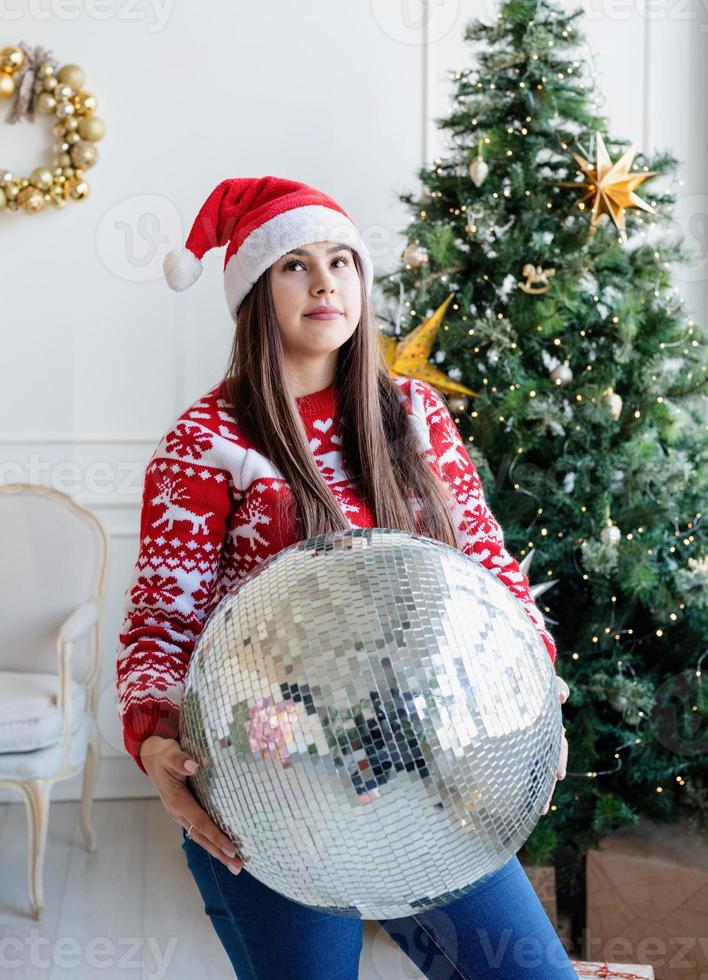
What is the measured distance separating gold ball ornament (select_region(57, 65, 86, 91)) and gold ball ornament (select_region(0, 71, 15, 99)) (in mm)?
139

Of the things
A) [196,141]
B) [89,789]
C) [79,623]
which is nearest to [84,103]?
[196,141]

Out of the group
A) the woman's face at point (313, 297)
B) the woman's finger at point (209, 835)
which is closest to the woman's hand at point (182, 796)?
the woman's finger at point (209, 835)

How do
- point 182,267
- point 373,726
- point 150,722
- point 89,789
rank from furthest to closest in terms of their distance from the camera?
point 89,789
point 182,267
point 150,722
point 373,726

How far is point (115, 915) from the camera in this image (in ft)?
8.38

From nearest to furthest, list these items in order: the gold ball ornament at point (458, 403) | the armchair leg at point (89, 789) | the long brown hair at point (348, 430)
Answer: the long brown hair at point (348, 430)
the gold ball ornament at point (458, 403)
the armchair leg at point (89, 789)

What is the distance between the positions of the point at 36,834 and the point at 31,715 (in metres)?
0.29

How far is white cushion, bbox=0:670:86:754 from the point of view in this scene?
2.58 metres

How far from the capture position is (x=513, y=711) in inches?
31.3

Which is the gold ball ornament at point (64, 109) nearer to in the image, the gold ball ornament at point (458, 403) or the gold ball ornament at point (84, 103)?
the gold ball ornament at point (84, 103)

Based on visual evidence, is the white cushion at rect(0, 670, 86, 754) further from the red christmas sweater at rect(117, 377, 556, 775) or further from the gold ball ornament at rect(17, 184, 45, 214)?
the red christmas sweater at rect(117, 377, 556, 775)

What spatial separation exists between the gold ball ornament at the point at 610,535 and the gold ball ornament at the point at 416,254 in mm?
711

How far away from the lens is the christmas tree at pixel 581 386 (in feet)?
7.18

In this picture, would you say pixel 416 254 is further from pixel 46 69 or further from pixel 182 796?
pixel 182 796

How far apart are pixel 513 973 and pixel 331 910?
1.06 feet
